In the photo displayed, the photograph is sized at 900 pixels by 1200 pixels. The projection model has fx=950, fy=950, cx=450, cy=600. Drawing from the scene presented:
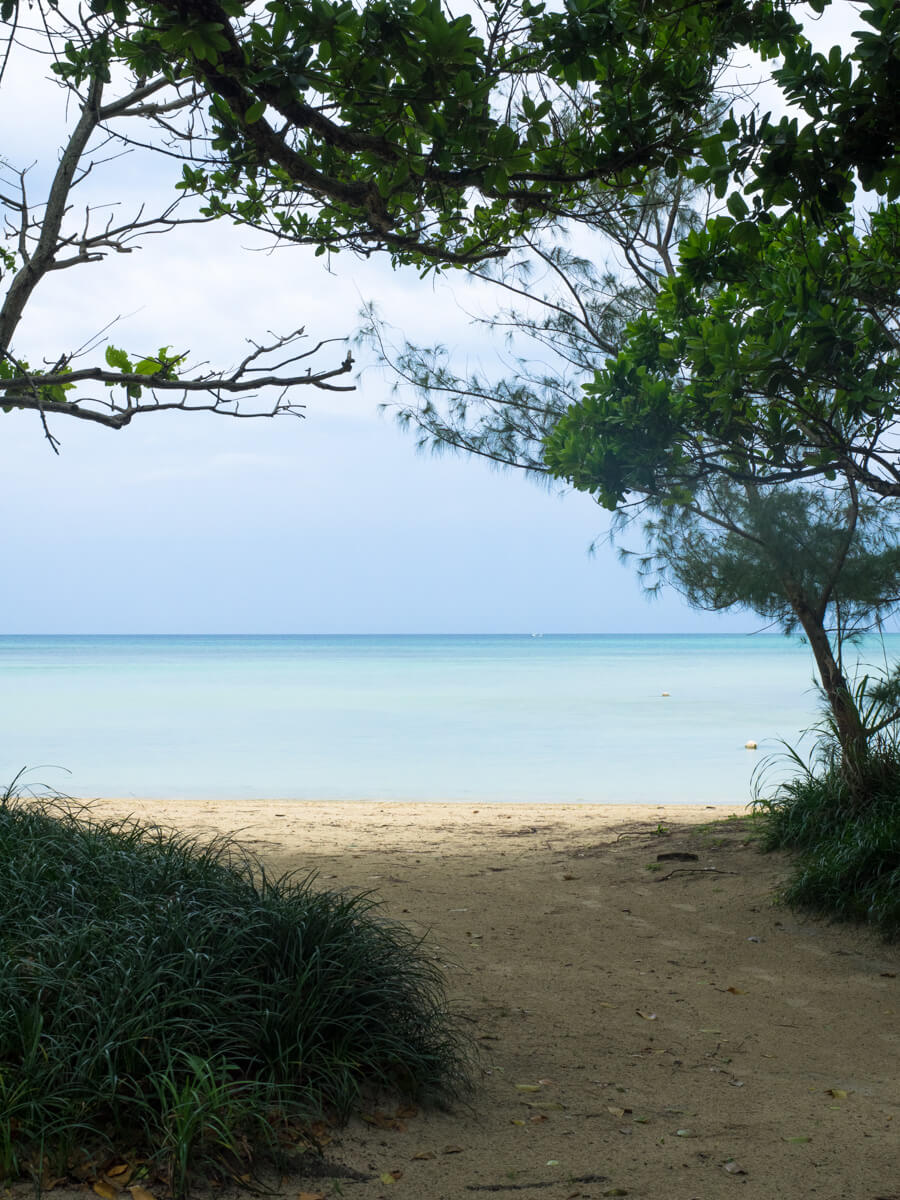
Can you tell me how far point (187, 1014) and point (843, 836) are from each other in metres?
3.64

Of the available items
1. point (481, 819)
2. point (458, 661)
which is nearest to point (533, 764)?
point (481, 819)

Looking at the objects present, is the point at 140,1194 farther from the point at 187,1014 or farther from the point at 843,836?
the point at 843,836

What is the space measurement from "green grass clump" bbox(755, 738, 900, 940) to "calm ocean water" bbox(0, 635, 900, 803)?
36.2 inches

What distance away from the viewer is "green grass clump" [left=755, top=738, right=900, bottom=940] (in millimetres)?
4508

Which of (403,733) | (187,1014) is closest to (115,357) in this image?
(187,1014)

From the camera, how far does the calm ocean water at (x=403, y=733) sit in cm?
1114

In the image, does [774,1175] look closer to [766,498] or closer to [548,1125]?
[548,1125]

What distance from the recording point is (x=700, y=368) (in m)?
3.83

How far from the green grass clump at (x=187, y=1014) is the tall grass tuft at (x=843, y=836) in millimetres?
2388

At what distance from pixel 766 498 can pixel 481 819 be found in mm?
3606

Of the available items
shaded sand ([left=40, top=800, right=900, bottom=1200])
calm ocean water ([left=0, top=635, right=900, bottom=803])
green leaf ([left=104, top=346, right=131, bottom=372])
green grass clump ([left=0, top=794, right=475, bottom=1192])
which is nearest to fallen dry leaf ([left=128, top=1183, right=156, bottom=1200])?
green grass clump ([left=0, top=794, right=475, bottom=1192])

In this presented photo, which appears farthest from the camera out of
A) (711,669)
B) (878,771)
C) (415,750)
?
(711,669)

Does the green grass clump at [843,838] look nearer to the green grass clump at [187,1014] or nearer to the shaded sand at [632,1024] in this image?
the shaded sand at [632,1024]

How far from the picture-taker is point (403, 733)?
15875 mm
